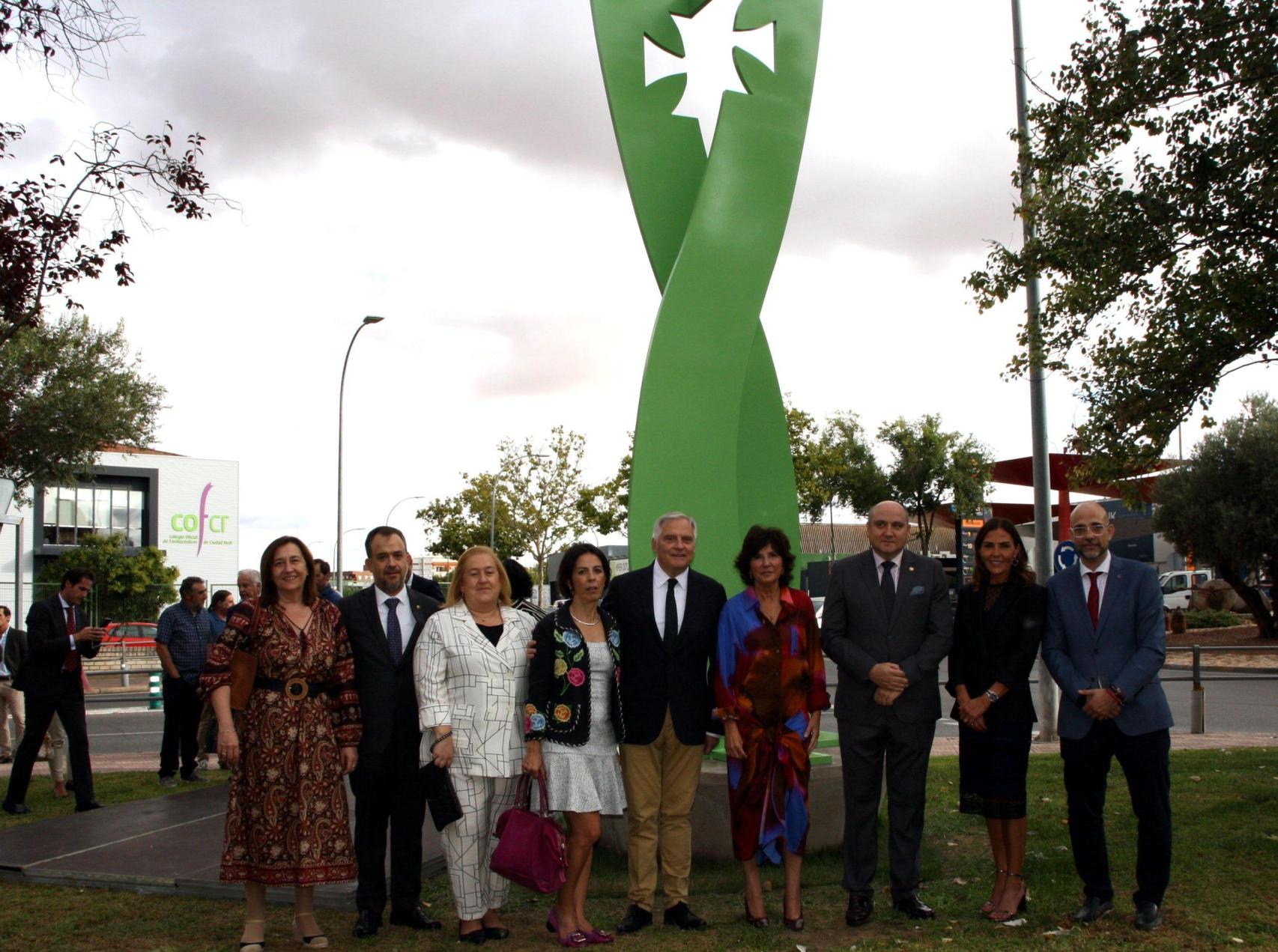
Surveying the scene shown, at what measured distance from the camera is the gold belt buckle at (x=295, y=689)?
15.4ft

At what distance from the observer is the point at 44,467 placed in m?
25.4

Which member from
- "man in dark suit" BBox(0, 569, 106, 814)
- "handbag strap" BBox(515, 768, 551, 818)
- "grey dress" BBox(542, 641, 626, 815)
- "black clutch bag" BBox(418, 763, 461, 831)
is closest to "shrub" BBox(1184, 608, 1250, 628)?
"man in dark suit" BBox(0, 569, 106, 814)

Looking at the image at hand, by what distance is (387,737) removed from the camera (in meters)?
5.05

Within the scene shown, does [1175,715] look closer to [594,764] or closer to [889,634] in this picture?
[889,634]

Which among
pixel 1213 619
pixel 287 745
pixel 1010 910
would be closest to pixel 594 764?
pixel 287 745

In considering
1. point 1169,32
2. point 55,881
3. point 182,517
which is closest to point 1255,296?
point 1169,32

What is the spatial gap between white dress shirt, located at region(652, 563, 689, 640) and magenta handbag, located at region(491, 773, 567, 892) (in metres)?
0.92

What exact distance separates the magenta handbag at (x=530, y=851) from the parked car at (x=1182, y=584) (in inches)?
1275

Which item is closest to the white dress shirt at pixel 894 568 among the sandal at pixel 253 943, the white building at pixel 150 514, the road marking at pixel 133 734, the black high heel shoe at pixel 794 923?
the black high heel shoe at pixel 794 923

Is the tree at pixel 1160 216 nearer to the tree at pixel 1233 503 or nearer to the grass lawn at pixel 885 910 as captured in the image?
the grass lawn at pixel 885 910

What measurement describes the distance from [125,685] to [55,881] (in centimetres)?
1624

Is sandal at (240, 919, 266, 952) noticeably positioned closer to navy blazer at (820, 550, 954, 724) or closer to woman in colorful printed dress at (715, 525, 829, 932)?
woman in colorful printed dress at (715, 525, 829, 932)

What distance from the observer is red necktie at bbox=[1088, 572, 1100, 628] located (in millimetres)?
4895

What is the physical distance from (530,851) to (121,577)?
112 feet
